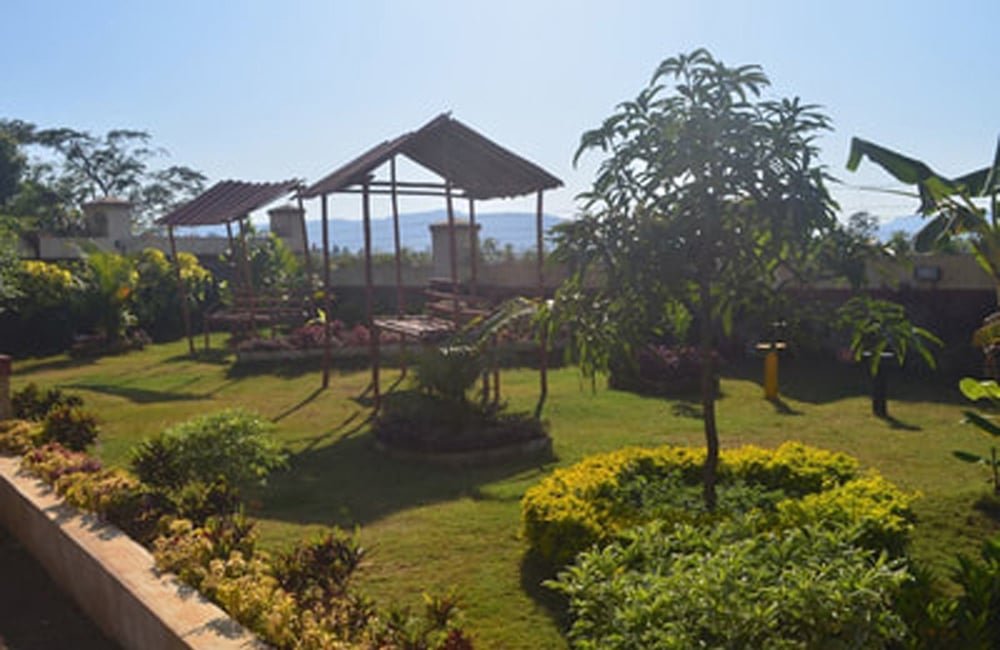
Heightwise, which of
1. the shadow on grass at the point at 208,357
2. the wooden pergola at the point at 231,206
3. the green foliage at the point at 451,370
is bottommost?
the shadow on grass at the point at 208,357

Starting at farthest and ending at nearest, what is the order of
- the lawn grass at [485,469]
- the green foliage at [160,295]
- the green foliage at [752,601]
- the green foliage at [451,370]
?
the green foliage at [160,295] → the green foliage at [451,370] → the lawn grass at [485,469] → the green foliage at [752,601]

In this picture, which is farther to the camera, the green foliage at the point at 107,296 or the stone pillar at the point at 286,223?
the stone pillar at the point at 286,223

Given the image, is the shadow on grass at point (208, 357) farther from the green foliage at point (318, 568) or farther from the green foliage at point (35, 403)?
the green foliage at point (318, 568)

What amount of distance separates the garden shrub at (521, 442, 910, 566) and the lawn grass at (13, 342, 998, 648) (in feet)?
1.34

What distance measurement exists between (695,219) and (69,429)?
6.94 metres

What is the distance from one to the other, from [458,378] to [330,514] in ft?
9.17

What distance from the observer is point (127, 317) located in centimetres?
2098

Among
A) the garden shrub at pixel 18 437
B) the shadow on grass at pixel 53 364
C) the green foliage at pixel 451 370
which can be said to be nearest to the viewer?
the garden shrub at pixel 18 437

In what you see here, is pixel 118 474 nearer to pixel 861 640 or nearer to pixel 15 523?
pixel 15 523

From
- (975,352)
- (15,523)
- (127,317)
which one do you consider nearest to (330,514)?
(15,523)

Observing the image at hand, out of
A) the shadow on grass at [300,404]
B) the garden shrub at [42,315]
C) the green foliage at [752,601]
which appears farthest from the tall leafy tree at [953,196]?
the garden shrub at [42,315]

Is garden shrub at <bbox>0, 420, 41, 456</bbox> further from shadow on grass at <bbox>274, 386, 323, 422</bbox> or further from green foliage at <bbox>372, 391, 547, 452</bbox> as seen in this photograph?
green foliage at <bbox>372, 391, 547, 452</bbox>

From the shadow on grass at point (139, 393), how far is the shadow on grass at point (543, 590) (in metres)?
9.27

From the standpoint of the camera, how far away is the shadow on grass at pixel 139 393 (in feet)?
45.2
